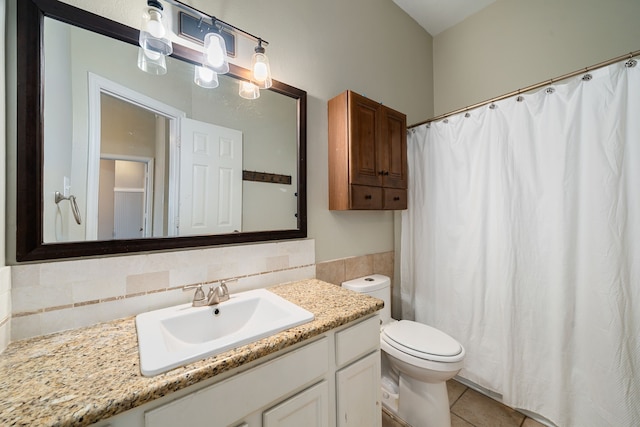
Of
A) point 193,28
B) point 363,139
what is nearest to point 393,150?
point 363,139

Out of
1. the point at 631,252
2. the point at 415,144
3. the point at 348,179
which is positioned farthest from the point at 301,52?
the point at 631,252

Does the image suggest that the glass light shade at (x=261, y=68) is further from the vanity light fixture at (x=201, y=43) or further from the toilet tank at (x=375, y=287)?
the toilet tank at (x=375, y=287)

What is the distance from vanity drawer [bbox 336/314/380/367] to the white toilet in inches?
15.0

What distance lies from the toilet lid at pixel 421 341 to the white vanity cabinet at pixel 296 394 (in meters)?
0.33

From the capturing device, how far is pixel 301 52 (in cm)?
141

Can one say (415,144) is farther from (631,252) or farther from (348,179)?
(631,252)

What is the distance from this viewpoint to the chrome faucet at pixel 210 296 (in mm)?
968

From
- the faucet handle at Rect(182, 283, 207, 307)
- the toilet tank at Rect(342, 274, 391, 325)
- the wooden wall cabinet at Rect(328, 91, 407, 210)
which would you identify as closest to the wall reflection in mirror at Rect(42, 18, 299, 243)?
the faucet handle at Rect(182, 283, 207, 307)

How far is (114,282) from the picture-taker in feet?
2.87

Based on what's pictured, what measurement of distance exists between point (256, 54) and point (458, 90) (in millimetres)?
1913

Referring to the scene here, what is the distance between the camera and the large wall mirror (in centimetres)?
77

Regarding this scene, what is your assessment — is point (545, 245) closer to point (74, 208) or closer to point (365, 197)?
point (365, 197)

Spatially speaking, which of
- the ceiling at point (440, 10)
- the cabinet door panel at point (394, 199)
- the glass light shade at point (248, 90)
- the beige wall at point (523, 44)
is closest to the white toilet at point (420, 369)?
the cabinet door panel at point (394, 199)

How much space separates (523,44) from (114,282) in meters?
2.92
